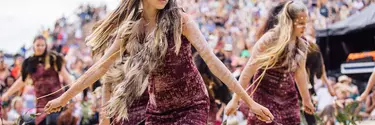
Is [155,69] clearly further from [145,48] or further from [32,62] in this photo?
[32,62]

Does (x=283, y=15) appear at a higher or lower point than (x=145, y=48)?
lower

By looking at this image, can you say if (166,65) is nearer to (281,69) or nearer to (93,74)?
(93,74)

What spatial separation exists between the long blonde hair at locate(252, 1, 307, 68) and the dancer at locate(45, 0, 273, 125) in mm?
1801

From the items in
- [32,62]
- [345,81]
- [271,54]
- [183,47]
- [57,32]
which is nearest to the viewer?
[183,47]

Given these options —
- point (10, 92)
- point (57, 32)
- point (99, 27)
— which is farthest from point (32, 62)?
point (57, 32)

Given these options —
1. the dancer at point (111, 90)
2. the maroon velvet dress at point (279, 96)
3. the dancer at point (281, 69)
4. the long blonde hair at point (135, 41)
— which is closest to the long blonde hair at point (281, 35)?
the dancer at point (281, 69)

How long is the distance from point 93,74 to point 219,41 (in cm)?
966

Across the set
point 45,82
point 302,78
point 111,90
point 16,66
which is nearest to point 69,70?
point 16,66

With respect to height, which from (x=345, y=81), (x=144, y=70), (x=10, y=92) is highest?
(x=144, y=70)

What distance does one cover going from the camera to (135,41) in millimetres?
4551

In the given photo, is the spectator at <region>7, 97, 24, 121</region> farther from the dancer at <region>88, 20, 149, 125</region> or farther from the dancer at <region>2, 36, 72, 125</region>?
the dancer at <region>88, 20, 149, 125</region>

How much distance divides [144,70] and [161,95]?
0.57 feet

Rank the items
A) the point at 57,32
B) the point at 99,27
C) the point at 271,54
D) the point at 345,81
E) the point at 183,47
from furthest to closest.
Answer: the point at 57,32 → the point at 345,81 → the point at 271,54 → the point at 99,27 → the point at 183,47

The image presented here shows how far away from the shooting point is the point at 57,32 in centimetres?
1878
